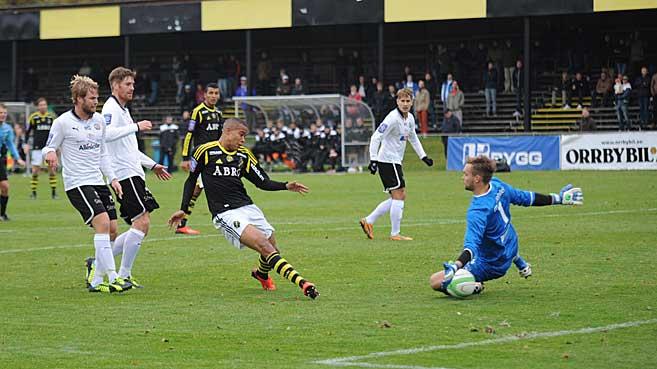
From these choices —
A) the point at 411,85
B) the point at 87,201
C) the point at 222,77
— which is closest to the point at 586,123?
the point at 411,85

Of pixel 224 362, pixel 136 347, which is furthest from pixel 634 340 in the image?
pixel 136 347

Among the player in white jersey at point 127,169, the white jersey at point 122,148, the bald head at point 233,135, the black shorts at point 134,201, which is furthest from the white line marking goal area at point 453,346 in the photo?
the white jersey at point 122,148

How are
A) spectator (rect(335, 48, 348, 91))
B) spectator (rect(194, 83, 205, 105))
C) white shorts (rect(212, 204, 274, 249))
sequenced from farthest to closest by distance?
spectator (rect(335, 48, 348, 91)) < spectator (rect(194, 83, 205, 105)) < white shorts (rect(212, 204, 274, 249))

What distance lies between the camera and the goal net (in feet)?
136

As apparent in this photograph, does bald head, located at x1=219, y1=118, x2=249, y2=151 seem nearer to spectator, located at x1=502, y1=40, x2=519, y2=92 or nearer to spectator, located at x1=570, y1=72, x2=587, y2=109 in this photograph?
spectator, located at x1=570, y1=72, x2=587, y2=109

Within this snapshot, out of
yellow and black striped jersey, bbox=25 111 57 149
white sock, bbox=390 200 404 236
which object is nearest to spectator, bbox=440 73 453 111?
yellow and black striped jersey, bbox=25 111 57 149

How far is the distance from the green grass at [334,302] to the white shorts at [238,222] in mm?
621

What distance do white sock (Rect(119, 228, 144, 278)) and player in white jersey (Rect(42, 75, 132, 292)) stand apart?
27 cm

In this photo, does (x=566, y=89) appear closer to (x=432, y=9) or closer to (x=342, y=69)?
(x=432, y=9)

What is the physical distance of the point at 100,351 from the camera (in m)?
8.84

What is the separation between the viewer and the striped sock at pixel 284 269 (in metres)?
11.2

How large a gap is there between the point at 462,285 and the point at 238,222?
241 cm

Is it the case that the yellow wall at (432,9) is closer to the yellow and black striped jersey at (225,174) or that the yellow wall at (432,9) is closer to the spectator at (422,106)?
the spectator at (422,106)

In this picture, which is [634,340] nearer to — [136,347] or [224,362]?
[224,362]
